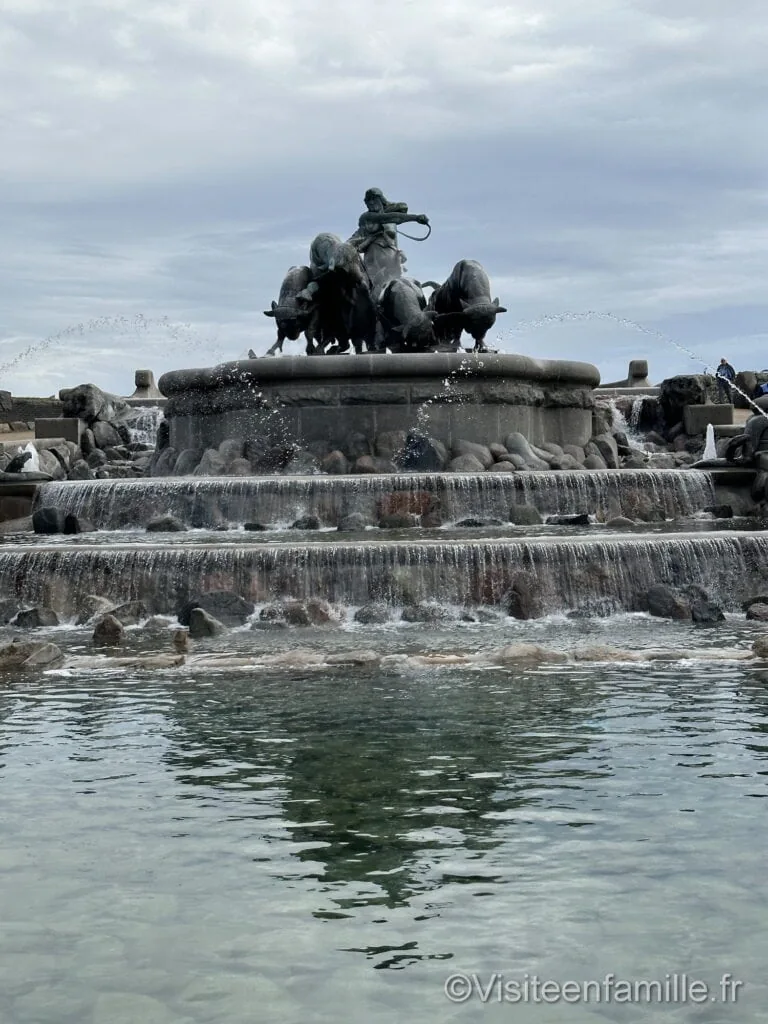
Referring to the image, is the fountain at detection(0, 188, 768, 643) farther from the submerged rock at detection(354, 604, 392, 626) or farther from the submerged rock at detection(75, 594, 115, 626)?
the submerged rock at detection(354, 604, 392, 626)

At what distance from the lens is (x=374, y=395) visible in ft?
67.2

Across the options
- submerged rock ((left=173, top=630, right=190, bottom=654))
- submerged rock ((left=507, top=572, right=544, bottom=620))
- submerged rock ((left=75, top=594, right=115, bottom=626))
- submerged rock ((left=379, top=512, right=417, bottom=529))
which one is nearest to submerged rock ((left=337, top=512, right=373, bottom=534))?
submerged rock ((left=379, top=512, right=417, bottom=529))

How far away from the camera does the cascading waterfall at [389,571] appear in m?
12.5

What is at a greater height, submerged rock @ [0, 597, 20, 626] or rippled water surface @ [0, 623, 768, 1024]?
submerged rock @ [0, 597, 20, 626]

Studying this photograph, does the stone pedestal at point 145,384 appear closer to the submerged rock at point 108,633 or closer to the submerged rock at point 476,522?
the submerged rock at point 476,522

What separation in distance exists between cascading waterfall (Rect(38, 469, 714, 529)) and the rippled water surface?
26.9 ft

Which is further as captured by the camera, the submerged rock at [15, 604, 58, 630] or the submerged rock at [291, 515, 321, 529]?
the submerged rock at [291, 515, 321, 529]

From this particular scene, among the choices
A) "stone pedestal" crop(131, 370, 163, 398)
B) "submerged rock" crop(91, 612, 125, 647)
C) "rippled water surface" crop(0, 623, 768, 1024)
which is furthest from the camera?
"stone pedestal" crop(131, 370, 163, 398)

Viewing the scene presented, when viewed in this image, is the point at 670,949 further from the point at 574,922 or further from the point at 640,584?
the point at 640,584

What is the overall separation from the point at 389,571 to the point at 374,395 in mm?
8244

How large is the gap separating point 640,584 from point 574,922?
28.8ft

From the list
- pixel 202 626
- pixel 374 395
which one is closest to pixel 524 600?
pixel 202 626

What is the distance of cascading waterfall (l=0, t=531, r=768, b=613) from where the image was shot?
12539 mm

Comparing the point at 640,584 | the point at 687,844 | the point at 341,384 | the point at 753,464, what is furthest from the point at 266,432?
the point at 687,844
